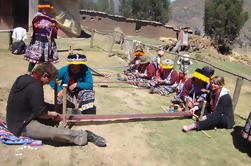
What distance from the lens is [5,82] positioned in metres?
5.77

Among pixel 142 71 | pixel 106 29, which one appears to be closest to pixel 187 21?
pixel 106 29

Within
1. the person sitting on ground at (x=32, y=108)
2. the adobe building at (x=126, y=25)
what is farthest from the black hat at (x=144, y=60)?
the adobe building at (x=126, y=25)

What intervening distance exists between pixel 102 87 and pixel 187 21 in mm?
84283

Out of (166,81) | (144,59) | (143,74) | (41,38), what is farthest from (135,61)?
(41,38)

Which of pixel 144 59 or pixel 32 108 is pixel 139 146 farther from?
pixel 144 59

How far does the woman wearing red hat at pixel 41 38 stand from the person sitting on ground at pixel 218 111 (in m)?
3.13

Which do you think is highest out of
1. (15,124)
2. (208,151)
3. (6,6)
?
(6,6)

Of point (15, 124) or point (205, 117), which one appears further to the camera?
point (205, 117)

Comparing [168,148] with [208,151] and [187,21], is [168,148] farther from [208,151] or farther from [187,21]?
[187,21]

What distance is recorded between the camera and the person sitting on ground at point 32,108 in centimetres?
305

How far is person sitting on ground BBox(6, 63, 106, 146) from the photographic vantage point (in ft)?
10.0

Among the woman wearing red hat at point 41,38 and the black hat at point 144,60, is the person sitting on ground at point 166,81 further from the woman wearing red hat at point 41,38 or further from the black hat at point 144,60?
the woman wearing red hat at point 41,38

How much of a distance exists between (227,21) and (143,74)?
26.3 meters

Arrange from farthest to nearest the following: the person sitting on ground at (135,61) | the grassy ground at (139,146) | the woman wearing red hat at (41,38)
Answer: the person sitting on ground at (135,61) → the woman wearing red hat at (41,38) → the grassy ground at (139,146)
